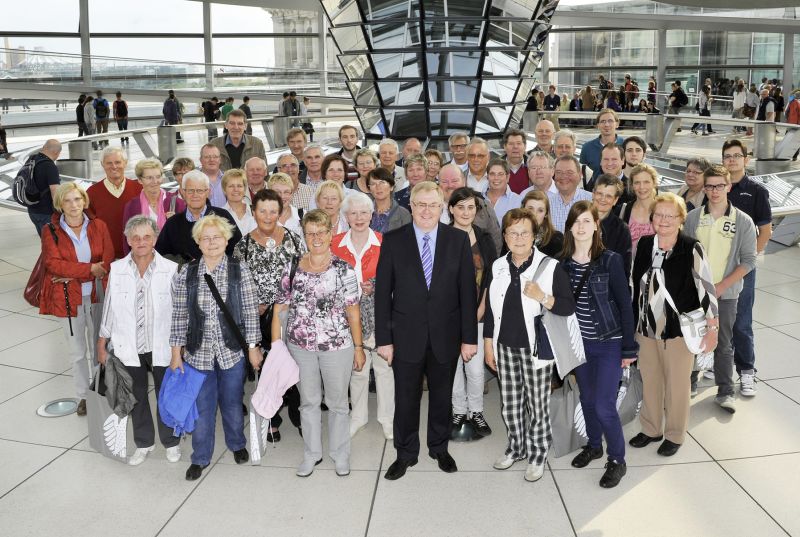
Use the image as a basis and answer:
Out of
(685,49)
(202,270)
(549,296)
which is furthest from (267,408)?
(685,49)

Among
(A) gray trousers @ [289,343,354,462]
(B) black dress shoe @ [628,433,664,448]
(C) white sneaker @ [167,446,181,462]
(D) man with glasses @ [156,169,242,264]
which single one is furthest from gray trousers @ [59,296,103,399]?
(B) black dress shoe @ [628,433,664,448]

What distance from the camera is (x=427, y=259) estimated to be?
445cm

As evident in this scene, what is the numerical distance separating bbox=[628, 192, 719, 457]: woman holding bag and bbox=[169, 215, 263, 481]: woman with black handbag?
2463mm

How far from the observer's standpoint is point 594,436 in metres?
4.70

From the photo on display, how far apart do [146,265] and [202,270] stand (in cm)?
44

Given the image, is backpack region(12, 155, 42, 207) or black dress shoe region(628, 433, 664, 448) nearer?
black dress shoe region(628, 433, 664, 448)

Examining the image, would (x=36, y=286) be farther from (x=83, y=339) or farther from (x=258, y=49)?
(x=258, y=49)

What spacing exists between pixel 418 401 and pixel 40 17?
119 ft

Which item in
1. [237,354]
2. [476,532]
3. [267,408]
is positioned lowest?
[476,532]

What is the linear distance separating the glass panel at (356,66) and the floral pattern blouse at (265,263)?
8.88 m

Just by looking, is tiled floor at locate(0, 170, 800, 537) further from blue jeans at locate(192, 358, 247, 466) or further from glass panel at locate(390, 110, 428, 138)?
glass panel at locate(390, 110, 428, 138)

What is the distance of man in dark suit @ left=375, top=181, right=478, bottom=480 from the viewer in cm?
439

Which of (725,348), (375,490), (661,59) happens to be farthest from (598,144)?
(661,59)

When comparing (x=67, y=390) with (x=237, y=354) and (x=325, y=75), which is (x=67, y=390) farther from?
(x=325, y=75)
